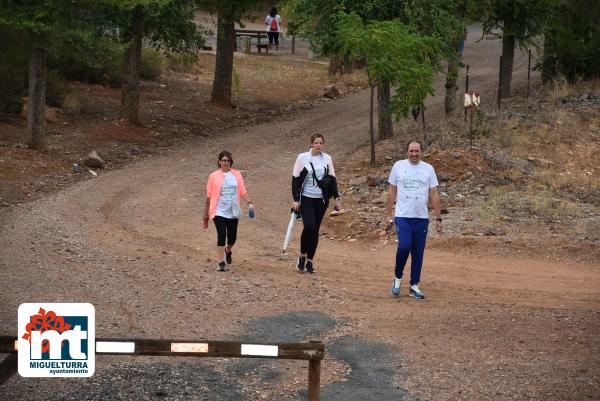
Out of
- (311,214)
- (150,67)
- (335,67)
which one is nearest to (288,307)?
(311,214)

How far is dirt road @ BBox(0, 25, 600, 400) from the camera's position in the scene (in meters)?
9.97

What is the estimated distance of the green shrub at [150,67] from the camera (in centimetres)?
3731

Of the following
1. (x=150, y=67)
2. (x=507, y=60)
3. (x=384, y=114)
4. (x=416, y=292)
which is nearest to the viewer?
(x=416, y=292)

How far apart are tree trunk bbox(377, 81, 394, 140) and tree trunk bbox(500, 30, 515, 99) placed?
668 centimetres

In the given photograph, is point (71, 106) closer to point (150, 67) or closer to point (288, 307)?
point (150, 67)

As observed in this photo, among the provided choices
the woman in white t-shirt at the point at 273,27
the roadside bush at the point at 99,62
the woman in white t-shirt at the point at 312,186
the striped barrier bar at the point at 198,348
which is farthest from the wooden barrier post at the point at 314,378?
the woman in white t-shirt at the point at 273,27

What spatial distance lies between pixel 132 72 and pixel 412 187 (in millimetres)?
17020

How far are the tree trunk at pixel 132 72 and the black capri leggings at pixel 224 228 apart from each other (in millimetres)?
14476

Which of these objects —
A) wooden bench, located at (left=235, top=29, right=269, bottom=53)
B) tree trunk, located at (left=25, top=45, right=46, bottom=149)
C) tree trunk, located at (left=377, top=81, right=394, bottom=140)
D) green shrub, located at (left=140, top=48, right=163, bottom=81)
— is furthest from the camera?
wooden bench, located at (left=235, top=29, right=269, bottom=53)

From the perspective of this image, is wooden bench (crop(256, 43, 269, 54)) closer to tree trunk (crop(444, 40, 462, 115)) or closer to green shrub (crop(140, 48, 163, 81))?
green shrub (crop(140, 48, 163, 81))

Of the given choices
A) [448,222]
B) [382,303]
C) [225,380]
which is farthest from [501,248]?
[225,380]

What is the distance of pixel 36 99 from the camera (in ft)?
79.3

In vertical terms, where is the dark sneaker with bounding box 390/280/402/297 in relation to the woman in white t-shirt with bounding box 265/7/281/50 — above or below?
below

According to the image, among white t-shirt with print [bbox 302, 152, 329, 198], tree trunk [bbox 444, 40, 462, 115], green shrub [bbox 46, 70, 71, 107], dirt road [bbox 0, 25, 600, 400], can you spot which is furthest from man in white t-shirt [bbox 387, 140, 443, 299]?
green shrub [bbox 46, 70, 71, 107]
